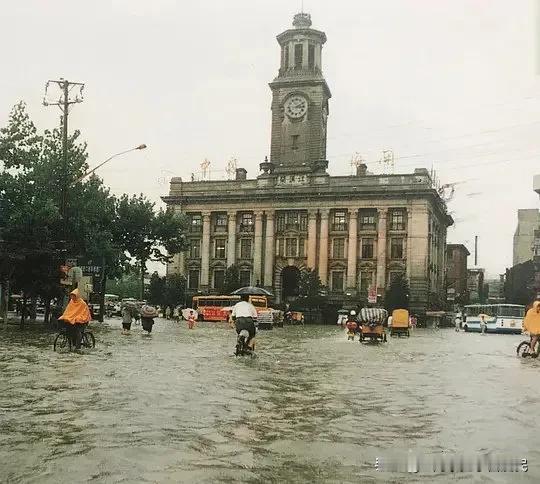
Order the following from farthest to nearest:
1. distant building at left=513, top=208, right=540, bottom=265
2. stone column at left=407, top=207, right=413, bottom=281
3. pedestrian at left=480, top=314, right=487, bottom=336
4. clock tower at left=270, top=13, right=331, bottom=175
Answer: distant building at left=513, top=208, right=540, bottom=265, clock tower at left=270, top=13, right=331, bottom=175, stone column at left=407, top=207, right=413, bottom=281, pedestrian at left=480, top=314, right=487, bottom=336

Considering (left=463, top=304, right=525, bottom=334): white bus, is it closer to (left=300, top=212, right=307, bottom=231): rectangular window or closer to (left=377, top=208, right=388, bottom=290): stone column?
(left=377, top=208, right=388, bottom=290): stone column

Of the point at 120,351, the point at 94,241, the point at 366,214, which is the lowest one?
the point at 120,351

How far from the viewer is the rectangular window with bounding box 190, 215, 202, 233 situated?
81.5m

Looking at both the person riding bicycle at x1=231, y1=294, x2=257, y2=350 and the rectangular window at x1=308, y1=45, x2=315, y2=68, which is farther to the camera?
the rectangular window at x1=308, y1=45, x2=315, y2=68

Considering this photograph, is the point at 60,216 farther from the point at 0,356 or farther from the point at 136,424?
the point at 136,424

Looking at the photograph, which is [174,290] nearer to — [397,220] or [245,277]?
[245,277]

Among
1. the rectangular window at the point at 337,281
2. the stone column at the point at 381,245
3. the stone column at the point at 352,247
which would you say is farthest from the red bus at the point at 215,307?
the stone column at the point at 381,245

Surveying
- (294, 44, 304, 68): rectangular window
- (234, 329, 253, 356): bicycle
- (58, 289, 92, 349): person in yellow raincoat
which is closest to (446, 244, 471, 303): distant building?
(294, 44, 304, 68): rectangular window

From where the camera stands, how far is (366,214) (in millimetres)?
75250

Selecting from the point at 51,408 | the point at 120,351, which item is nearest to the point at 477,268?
the point at 120,351

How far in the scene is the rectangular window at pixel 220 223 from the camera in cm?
8062

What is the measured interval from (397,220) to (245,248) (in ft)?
54.4

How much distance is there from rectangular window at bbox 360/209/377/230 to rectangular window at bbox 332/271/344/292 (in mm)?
5239

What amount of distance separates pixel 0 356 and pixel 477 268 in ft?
435
